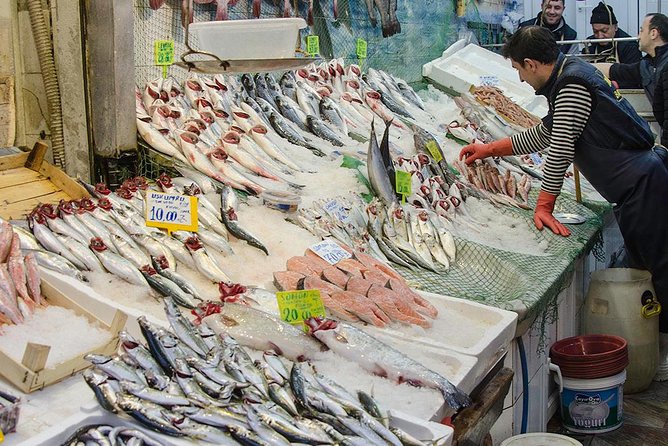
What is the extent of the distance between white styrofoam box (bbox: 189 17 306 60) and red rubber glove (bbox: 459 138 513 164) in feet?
9.19

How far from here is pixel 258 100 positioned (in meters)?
5.79

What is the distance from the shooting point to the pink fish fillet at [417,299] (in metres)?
3.28

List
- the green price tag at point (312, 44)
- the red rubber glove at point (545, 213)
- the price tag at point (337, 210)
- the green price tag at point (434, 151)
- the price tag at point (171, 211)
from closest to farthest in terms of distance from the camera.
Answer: the price tag at point (171, 211) < the price tag at point (337, 210) < the red rubber glove at point (545, 213) < the green price tag at point (434, 151) < the green price tag at point (312, 44)

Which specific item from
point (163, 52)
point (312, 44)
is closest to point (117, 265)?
point (163, 52)

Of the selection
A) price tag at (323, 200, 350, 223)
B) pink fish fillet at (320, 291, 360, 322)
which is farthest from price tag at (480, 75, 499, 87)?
pink fish fillet at (320, 291, 360, 322)

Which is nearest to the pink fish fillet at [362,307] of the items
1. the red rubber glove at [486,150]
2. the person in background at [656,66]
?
the red rubber glove at [486,150]

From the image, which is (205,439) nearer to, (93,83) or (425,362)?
(425,362)

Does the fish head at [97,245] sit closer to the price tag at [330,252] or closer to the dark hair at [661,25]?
the price tag at [330,252]

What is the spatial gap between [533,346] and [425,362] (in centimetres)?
165

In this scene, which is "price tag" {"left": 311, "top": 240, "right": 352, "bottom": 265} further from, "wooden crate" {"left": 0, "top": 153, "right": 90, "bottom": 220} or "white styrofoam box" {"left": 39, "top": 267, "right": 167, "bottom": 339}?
"wooden crate" {"left": 0, "top": 153, "right": 90, "bottom": 220}

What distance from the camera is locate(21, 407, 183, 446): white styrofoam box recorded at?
2.07 meters

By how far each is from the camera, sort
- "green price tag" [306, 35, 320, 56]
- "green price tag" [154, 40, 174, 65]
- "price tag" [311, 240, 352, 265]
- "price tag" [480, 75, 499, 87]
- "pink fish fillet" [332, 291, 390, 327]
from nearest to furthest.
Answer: "pink fish fillet" [332, 291, 390, 327] → "price tag" [311, 240, 352, 265] → "green price tag" [154, 40, 174, 65] → "green price tag" [306, 35, 320, 56] → "price tag" [480, 75, 499, 87]

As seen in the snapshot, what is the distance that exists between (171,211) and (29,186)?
2.68 ft

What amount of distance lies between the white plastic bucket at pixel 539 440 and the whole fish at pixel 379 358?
3.46ft
